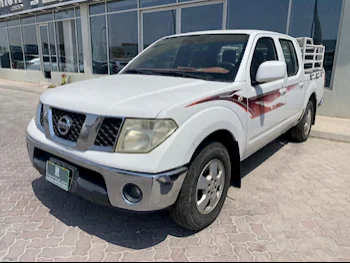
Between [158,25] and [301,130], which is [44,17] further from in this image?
[301,130]

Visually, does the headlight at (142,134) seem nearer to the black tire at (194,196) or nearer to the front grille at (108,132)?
the front grille at (108,132)

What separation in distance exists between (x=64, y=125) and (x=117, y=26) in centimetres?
990

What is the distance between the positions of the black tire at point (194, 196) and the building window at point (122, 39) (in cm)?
912

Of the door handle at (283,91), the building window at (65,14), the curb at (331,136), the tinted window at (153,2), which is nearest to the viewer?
the door handle at (283,91)

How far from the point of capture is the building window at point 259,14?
7371 millimetres

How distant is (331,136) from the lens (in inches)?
216

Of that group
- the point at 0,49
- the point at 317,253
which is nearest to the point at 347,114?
the point at 317,253

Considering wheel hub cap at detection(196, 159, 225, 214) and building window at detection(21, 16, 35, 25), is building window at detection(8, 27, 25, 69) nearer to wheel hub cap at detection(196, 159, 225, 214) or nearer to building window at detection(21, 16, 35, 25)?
building window at detection(21, 16, 35, 25)

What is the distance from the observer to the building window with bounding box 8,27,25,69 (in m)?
16.3

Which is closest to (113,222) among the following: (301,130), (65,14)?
(301,130)

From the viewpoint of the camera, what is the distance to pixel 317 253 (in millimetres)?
2289

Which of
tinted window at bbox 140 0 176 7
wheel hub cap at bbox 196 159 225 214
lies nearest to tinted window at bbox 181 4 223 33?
tinted window at bbox 140 0 176 7

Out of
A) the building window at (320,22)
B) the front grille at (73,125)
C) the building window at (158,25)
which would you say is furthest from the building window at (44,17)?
the front grille at (73,125)

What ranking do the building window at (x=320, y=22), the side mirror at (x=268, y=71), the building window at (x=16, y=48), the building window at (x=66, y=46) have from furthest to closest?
the building window at (x=16, y=48) < the building window at (x=66, y=46) < the building window at (x=320, y=22) < the side mirror at (x=268, y=71)
